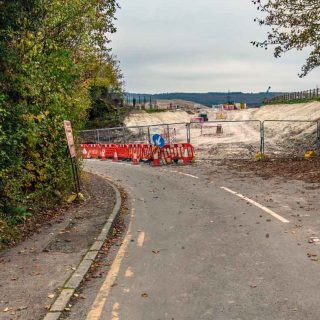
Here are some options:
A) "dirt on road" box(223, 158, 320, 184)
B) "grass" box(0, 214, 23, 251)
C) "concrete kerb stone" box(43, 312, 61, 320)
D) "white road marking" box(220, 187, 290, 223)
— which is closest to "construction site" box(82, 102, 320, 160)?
"dirt on road" box(223, 158, 320, 184)

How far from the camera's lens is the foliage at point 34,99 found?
885 cm

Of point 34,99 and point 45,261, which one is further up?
point 34,99

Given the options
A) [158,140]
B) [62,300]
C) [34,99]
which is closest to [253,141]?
[158,140]

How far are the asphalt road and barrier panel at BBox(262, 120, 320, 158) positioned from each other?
1386 centimetres

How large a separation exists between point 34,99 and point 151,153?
51.2 feet

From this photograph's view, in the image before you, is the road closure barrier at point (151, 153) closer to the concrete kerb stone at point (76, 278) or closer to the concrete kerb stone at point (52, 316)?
the concrete kerb stone at point (76, 278)

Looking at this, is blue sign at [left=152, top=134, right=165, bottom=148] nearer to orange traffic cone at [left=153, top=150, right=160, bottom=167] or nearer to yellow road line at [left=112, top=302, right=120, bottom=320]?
orange traffic cone at [left=153, top=150, right=160, bottom=167]

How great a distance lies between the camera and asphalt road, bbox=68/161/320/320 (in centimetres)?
532

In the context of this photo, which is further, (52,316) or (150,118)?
(150,118)

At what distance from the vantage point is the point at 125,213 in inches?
461

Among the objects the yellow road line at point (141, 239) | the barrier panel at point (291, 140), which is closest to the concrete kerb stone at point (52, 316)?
the yellow road line at point (141, 239)

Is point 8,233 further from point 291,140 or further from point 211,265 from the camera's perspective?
point 291,140

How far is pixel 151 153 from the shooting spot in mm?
26516

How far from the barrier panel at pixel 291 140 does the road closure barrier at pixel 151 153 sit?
15.2 ft
